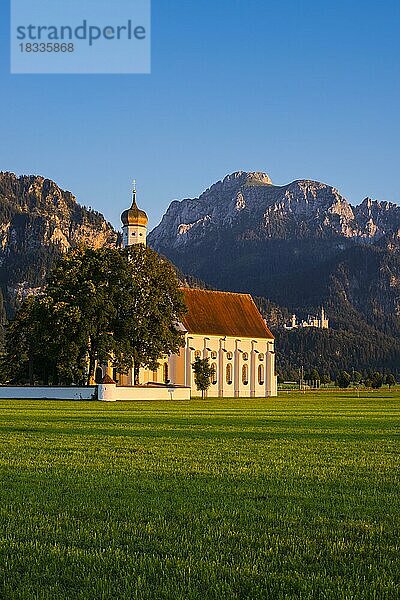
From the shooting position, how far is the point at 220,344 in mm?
97000

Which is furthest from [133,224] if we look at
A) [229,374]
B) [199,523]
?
[199,523]

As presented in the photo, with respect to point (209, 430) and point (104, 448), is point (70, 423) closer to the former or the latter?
point (209, 430)

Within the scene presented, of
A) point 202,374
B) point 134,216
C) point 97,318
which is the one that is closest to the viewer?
point 97,318

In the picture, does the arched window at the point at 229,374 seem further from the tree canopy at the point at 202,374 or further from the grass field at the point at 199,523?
the grass field at the point at 199,523

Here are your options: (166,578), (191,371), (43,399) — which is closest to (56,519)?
(166,578)

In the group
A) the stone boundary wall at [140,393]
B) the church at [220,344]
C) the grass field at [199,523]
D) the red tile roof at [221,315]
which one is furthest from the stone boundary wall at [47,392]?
the grass field at [199,523]

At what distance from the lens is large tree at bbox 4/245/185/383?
6569cm

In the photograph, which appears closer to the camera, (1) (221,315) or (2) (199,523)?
(2) (199,523)

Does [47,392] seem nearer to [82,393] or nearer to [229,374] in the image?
[82,393]

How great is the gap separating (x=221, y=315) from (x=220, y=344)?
5.26m

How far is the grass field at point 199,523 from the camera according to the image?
25.5ft

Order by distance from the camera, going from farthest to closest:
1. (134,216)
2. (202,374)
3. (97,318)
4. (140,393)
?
(134,216) < (202,374) < (140,393) < (97,318)

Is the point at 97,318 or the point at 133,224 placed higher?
the point at 133,224

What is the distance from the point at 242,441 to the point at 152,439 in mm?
2556
